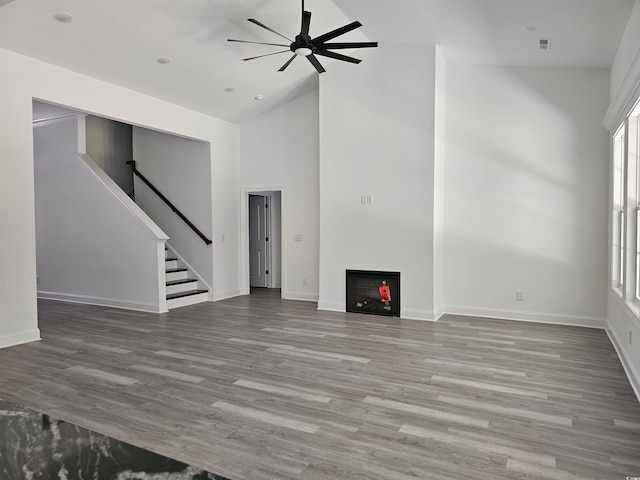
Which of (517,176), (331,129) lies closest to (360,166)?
(331,129)

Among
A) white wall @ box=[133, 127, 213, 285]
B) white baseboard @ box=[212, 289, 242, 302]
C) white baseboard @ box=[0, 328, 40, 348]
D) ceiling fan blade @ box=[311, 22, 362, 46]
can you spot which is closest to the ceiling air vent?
ceiling fan blade @ box=[311, 22, 362, 46]

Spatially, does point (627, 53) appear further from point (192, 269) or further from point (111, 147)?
point (111, 147)

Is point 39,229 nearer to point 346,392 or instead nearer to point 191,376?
point 191,376

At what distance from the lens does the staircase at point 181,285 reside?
24.8ft

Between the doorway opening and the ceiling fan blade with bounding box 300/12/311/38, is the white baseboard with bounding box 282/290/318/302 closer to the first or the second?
the doorway opening

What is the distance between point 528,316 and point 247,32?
17.2ft

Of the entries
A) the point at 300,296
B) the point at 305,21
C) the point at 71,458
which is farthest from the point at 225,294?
the point at 71,458

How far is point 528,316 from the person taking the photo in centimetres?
634

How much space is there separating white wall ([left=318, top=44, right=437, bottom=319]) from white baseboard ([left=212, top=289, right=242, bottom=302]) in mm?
2016

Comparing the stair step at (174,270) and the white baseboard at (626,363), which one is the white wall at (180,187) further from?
the white baseboard at (626,363)

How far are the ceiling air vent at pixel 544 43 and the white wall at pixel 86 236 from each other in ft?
18.4

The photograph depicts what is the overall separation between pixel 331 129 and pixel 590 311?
4.38 meters

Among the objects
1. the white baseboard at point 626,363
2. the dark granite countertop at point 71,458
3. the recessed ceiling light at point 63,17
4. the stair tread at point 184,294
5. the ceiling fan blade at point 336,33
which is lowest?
the white baseboard at point 626,363

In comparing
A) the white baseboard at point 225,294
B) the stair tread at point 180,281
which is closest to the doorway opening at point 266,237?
the white baseboard at point 225,294
